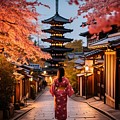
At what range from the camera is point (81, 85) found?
30297 millimetres

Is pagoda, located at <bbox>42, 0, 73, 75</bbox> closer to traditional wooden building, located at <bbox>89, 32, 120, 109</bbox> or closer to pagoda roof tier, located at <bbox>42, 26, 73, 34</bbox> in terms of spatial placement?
pagoda roof tier, located at <bbox>42, 26, 73, 34</bbox>

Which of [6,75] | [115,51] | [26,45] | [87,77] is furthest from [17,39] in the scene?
[87,77]

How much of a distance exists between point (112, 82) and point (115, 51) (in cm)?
191

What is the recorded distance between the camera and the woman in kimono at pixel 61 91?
8961 mm

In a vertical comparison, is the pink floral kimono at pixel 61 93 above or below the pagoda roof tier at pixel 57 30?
below

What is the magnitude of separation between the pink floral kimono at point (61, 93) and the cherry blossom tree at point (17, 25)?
1.41 m

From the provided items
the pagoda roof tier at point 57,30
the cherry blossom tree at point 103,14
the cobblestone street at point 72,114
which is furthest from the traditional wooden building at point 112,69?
the pagoda roof tier at point 57,30

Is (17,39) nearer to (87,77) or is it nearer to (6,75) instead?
(6,75)

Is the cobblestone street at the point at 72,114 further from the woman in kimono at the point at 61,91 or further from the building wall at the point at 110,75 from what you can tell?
the woman in kimono at the point at 61,91

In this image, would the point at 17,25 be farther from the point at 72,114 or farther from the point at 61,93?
the point at 72,114

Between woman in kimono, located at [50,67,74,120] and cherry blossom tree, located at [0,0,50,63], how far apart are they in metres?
1.39

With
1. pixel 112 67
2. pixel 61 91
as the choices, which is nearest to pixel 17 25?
pixel 61 91

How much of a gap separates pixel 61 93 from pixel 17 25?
208 centimetres

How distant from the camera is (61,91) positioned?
915 centimetres
